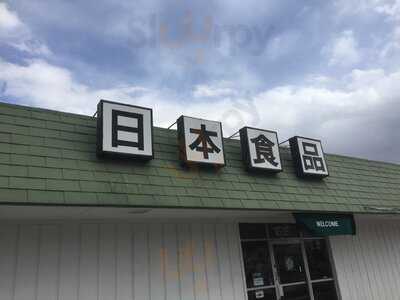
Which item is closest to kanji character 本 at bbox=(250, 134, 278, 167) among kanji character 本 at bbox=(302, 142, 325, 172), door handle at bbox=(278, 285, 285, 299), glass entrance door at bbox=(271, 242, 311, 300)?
kanji character 本 at bbox=(302, 142, 325, 172)

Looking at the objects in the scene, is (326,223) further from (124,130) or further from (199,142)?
(124,130)

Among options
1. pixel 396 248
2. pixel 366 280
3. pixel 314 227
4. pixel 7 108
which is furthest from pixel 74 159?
pixel 396 248

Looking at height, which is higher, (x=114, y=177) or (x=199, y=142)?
(x=199, y=142)

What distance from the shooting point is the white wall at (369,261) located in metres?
9.27

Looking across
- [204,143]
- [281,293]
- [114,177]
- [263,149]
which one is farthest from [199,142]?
[281,293]

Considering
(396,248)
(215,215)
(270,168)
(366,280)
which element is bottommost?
(366,280)

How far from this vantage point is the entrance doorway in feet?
26.2

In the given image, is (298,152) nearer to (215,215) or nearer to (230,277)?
(215,215)

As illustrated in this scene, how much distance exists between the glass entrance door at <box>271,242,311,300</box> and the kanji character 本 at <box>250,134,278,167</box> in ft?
7.05

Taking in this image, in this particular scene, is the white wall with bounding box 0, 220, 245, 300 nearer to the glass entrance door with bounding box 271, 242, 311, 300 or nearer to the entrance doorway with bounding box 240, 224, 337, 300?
the entrance doorway with bounding box 240, 224, 337, 300

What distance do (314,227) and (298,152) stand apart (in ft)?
6.46

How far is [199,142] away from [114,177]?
6.75 feet

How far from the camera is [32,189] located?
4.95 metres

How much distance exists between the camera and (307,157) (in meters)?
8.94
